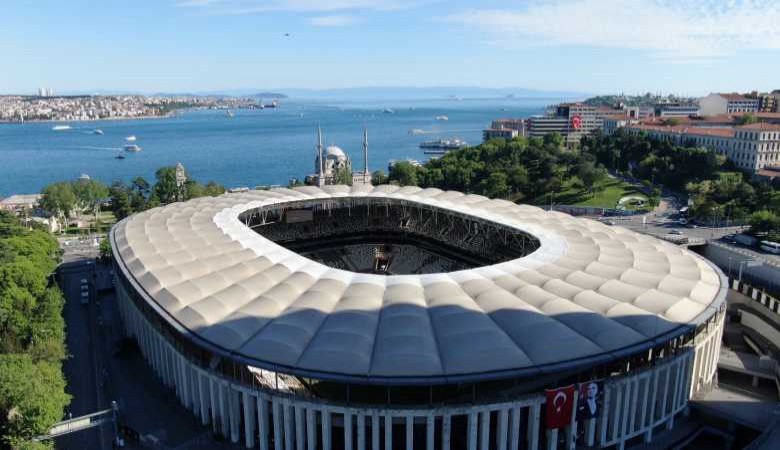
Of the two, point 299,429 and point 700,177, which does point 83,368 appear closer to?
point 299,429

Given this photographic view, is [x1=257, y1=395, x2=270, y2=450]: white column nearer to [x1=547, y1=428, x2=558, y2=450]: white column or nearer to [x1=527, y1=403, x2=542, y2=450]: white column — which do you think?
[x1=527, y1=403, x2=542, y2=450]: white column

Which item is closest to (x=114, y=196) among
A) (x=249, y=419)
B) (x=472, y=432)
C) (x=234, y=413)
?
(x=234, y=413)

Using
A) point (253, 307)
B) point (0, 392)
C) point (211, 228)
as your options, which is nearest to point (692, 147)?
point (211, 228)

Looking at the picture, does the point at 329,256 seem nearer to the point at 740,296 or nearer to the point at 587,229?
the point at 587,229

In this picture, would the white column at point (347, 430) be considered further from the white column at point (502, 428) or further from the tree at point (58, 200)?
the tree at point (58, 200)

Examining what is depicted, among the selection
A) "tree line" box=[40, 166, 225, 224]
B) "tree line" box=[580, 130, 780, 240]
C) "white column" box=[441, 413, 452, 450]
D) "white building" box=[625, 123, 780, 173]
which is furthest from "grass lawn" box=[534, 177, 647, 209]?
"white column" box=[441, 413, 452, 450]

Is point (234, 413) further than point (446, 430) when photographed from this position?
Yes
